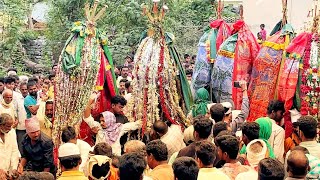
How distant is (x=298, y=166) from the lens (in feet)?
15.3

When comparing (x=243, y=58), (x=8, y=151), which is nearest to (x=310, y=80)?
(x=243, y=58)

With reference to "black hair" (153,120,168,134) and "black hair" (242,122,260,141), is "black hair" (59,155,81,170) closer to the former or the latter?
"black hair" (242,122,260,141)

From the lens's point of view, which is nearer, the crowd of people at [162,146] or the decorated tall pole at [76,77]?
the crowd of people at [162,146]

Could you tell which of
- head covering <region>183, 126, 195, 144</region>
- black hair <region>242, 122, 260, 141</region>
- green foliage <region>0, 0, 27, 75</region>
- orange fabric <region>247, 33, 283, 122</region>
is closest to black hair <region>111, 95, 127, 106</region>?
head covering <region>183, 126, 195, 144</region>

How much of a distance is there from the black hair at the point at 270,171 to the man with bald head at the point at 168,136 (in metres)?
2.34

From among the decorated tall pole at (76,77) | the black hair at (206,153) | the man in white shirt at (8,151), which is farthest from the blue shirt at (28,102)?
the black hair at (206,153)

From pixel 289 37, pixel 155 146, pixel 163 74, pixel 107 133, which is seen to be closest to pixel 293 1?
pixel 289 37

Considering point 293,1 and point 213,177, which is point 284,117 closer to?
point 213,177

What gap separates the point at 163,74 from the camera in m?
7.84

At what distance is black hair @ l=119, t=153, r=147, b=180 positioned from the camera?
446cm

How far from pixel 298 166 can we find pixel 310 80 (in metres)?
2.77

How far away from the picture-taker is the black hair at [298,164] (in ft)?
15.2

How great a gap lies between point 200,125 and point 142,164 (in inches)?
55.7

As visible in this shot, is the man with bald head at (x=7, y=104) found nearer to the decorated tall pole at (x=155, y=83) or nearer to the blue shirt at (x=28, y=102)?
the blue shirt at (x=28, y=102)
